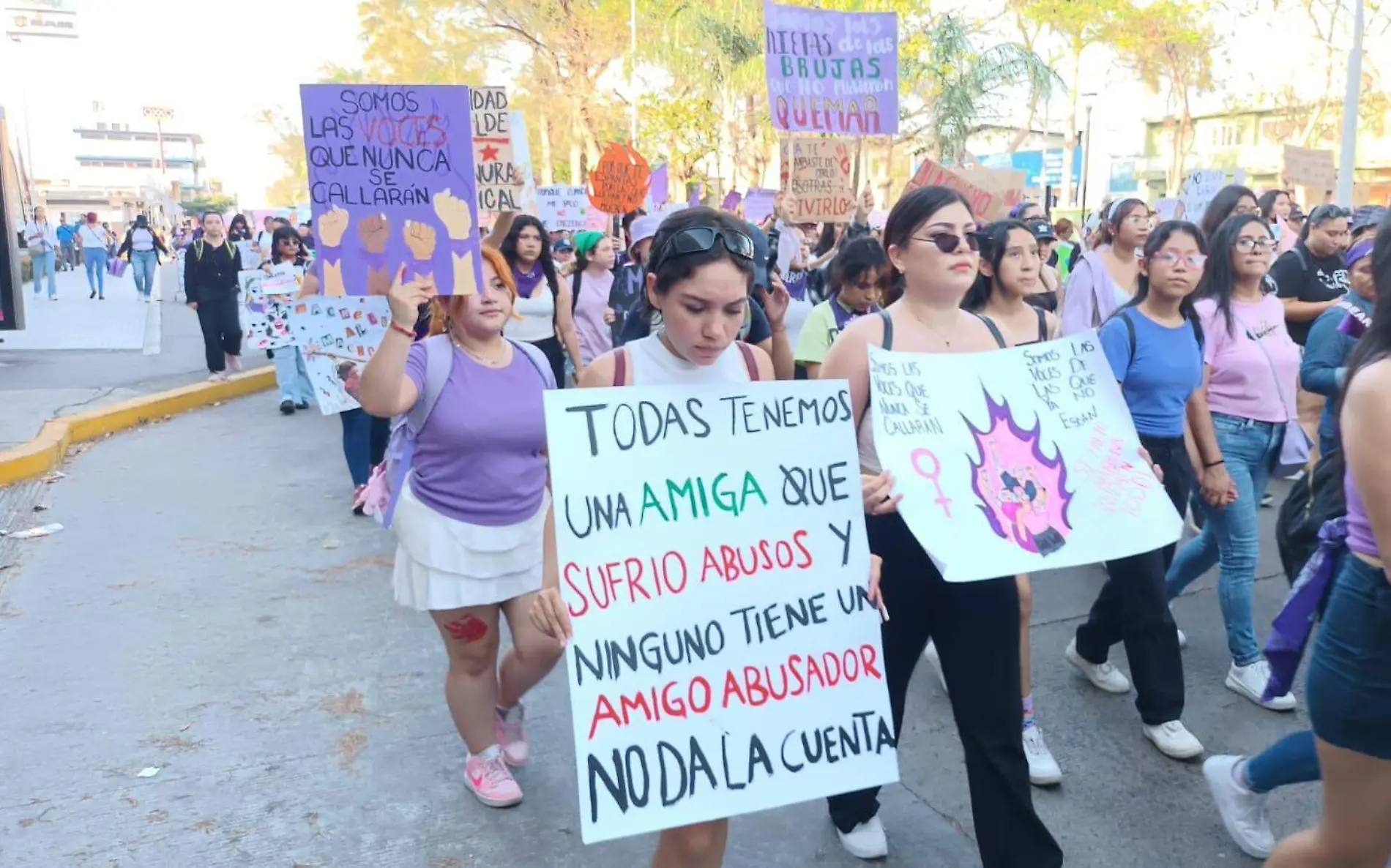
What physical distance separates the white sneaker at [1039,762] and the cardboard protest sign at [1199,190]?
8357 millimetres

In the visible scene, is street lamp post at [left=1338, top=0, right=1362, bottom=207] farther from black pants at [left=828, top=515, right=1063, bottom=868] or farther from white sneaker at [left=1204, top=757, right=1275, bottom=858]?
black pants at [left=828, top=515, right=1063, bottom=868]

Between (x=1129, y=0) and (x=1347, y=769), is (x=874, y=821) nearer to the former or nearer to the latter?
(x=1347, y=769)

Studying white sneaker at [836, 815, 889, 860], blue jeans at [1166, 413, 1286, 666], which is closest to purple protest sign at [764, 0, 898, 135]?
blue jeans at [1166, 413, 1286, 666]

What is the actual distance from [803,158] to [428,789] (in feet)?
21.2

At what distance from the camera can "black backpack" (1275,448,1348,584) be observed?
8.21ft

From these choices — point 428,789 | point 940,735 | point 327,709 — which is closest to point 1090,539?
point 940,735

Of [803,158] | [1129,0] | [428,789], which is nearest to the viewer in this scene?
[428,789]

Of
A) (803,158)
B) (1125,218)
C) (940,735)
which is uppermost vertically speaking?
(803,158)

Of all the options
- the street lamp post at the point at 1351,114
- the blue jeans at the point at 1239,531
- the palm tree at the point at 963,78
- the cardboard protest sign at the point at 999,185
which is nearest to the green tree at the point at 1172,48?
the palm tree at the point at 963,78

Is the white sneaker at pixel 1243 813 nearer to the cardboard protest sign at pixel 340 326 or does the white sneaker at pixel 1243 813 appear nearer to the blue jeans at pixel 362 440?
the cardboard protest sign at pixel 340 326

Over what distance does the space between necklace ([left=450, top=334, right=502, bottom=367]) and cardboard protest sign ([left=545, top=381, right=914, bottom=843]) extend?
3.68 feet

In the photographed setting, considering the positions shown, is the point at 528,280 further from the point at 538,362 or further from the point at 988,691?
the point at 988,691

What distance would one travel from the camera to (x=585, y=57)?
32.4m

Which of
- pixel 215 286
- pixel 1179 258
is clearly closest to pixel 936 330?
pixel 1179 258
